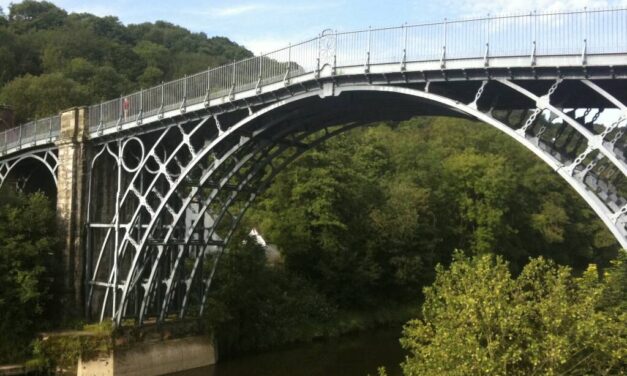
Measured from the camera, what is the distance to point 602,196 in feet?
38.3

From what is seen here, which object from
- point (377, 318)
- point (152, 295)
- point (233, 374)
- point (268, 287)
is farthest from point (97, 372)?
point (377, 318)

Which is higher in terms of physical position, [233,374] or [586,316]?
[586,316]

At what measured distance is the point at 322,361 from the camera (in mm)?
24656

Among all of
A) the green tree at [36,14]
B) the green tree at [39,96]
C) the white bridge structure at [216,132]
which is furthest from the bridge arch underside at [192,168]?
the green tree at [36,14]

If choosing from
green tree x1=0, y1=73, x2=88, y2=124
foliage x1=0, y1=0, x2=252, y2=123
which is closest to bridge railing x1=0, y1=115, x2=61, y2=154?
green tree x1=0, y1=73, x2=88, y2=124

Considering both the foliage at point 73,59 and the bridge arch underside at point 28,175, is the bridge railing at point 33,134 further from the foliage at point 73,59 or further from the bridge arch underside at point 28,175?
the foliage at point 73,59

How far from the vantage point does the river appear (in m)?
22.2

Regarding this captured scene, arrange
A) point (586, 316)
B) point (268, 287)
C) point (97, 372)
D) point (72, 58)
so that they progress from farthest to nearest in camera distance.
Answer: point (72, 58) < point (268, 287) < point (97, 372) < point (586, 316)

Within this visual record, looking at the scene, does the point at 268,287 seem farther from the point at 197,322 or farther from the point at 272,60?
the point at 272,60

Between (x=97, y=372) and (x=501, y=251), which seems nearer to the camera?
(x=97, y=372)

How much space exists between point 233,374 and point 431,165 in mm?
28901

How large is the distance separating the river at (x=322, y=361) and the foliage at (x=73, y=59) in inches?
1027

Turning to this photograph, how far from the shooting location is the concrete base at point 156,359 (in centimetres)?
1981

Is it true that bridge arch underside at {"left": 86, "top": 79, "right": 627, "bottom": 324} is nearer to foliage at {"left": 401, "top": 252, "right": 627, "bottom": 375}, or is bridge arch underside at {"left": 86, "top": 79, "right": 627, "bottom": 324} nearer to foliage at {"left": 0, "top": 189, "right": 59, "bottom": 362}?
foliage at {"left": 0, "top": 189, "right": 59, "bottom": 362}
